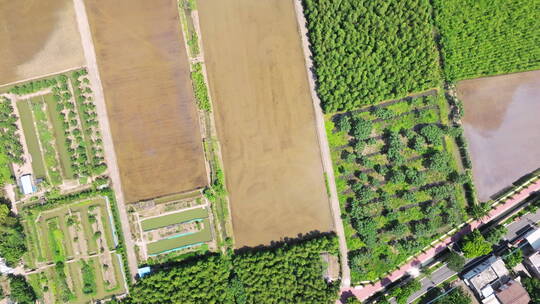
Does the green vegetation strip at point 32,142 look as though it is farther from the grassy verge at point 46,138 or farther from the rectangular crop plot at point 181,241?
the rectangular crop plot at point 181,241

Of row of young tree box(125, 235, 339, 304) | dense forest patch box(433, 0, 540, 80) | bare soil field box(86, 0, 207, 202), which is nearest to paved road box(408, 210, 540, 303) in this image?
row of young tree box(125, 235, 339, 304)

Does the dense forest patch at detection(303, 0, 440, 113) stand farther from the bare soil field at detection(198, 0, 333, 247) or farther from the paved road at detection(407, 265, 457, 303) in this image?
the paved road at detection(407, 265, 457, 303)

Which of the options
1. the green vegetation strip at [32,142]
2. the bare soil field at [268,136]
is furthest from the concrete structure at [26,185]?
the bare soil field at [268,136]

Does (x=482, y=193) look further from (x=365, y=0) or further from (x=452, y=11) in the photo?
(x=365, y=0)

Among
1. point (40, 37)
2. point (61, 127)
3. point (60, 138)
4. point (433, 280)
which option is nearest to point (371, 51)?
point (433, 280)

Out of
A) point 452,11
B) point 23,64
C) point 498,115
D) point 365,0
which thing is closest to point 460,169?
point 498,115
